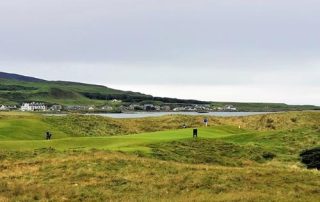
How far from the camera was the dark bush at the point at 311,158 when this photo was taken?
44.3m

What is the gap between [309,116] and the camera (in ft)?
350

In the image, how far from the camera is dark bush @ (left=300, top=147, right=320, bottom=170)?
44.3m

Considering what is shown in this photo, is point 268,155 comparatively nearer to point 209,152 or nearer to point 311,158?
point 311,158

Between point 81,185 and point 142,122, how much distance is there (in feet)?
237

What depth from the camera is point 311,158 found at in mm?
45406

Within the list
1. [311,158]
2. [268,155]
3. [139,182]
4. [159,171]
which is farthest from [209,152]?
[139,182]

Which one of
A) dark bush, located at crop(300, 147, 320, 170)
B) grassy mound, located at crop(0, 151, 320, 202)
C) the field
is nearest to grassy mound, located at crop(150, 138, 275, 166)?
the field

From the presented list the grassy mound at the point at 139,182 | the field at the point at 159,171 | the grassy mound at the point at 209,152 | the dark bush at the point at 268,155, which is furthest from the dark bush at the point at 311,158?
the grassy mound at the point at 139,182

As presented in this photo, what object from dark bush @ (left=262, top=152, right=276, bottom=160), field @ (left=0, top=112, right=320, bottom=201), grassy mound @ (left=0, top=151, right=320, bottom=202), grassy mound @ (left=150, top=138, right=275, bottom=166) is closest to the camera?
grassy mound @ (left=0, top=151, right=320, bottom=202)

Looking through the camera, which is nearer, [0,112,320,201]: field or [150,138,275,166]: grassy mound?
[0,112,320,201]: field

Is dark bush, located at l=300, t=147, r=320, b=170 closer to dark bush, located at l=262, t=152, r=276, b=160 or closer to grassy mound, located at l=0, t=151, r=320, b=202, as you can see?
dark bush, located at l=262, t=152, r=276, b=160

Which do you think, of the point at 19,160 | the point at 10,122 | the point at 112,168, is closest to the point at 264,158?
the point at 112,168

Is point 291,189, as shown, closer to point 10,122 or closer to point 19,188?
point 19,188

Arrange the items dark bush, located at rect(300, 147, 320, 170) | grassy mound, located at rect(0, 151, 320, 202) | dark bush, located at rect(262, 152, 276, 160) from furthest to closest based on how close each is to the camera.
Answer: dark bush, located at rect(262, 152, 276, 160), dark bush, located at rect(300, 147, 320, 170), grassy mound, located at rect(0, 151, 320, 202)
